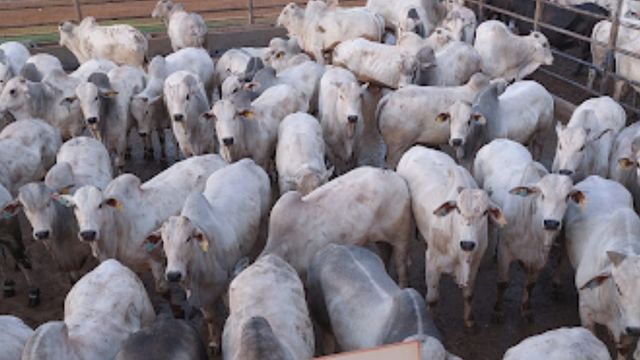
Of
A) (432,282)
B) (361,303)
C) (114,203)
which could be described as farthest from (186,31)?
(361,303)

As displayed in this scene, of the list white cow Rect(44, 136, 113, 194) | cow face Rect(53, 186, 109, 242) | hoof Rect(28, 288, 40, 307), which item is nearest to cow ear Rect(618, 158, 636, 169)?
cow face Rect(53, 186, 109, 242)

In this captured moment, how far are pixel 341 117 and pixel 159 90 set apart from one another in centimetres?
270

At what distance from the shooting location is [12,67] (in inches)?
424

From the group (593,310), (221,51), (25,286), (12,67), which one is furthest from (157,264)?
(221,51)

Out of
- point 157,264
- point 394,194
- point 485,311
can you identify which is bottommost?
point 485,311

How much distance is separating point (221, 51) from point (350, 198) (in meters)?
8.88

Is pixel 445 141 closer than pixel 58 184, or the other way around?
pixel 58 184

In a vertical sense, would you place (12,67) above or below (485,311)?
above

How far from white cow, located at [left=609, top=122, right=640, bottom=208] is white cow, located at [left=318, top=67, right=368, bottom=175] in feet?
9.49

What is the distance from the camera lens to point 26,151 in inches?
297

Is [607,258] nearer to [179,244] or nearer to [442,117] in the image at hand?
[442,117]

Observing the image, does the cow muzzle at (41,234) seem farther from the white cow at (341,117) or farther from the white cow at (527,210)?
the white cow at (527,210)

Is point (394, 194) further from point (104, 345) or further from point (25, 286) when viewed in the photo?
point (25, 286)

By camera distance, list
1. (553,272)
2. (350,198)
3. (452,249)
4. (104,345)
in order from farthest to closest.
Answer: (553,272)
(350,198)
(452,249)
(104,345)
